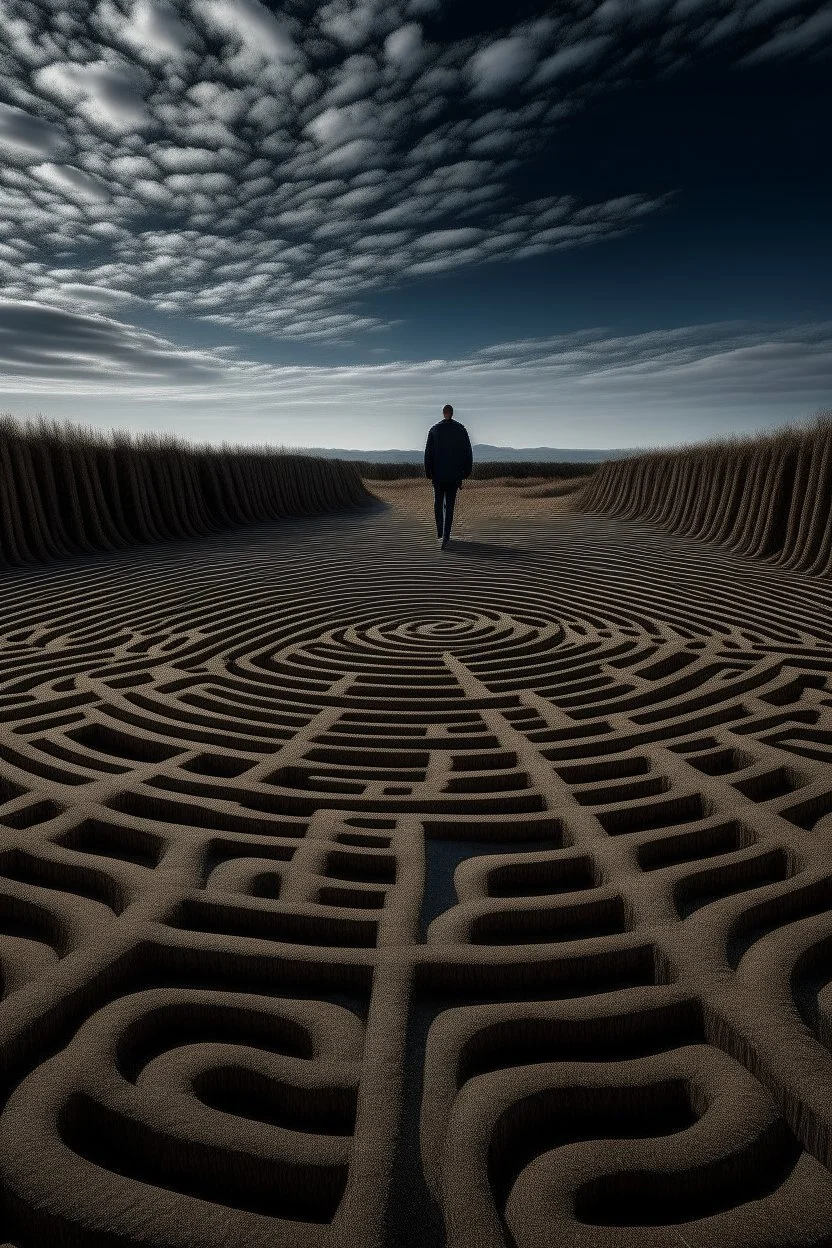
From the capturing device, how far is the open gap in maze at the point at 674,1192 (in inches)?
40.8

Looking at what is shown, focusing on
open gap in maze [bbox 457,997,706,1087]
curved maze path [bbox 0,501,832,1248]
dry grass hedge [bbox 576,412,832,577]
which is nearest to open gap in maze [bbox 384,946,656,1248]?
curved maze path [bbox 0,501,832,1248]

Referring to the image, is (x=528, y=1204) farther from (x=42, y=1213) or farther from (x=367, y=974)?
(x=42, y=1213)

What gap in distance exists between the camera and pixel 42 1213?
963 mm

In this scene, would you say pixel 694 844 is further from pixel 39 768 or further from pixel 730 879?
pixel 39 768

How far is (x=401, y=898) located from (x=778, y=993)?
2.44ft

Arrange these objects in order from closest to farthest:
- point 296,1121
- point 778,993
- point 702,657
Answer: point 296,1121 → point 778,993 → point 702,657

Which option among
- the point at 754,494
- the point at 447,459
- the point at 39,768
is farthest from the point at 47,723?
the point at 754,494

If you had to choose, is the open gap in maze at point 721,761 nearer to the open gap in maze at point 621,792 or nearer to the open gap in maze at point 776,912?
Result: the open gap in maze at point 621,792

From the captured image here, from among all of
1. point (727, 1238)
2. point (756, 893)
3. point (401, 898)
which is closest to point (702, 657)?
point (756, 893)

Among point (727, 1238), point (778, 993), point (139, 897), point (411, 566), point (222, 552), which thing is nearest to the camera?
point (727, 1238)

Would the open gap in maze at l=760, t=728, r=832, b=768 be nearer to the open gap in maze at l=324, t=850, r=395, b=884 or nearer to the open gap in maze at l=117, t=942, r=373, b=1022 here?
the open gap in maze at l=324, t=850, r=395, b=884

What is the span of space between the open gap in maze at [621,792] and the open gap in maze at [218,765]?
41.1 inches

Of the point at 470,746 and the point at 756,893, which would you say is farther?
the point at 470,746

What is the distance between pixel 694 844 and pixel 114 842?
149 centimetres
